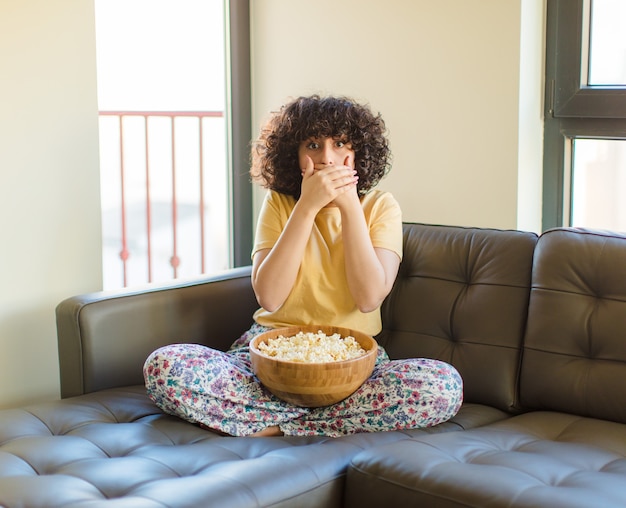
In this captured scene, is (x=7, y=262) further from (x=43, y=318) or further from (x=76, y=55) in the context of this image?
(x=76, y=55)

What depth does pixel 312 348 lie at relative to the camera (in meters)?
2.02

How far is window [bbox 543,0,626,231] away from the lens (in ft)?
8.29

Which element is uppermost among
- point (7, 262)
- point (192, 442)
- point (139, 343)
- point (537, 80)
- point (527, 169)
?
point (537, 80)

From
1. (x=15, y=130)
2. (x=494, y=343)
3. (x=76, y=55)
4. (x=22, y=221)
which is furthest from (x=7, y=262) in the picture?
(x=494, y=343)

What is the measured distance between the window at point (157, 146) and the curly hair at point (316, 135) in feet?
4.10

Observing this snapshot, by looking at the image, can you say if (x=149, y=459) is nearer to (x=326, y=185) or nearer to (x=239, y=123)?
(x=326, y=185)

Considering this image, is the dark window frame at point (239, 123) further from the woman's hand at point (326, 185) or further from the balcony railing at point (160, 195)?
the woman's hand at point (326, 185)

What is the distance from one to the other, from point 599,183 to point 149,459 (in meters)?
1.58

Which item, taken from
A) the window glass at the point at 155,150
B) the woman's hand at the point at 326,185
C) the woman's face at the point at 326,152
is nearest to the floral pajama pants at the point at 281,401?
the woman's hand at the point at 326,185

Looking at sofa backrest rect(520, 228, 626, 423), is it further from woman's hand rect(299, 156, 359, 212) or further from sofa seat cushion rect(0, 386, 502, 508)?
woman's hand rect(299, 156, 359, 212)

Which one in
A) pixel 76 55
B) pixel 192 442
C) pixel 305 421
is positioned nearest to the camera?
pixel 192 442

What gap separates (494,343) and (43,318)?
4.29ft

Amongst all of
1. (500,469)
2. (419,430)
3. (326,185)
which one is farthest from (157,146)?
(500,469)

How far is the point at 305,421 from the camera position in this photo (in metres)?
2.07
